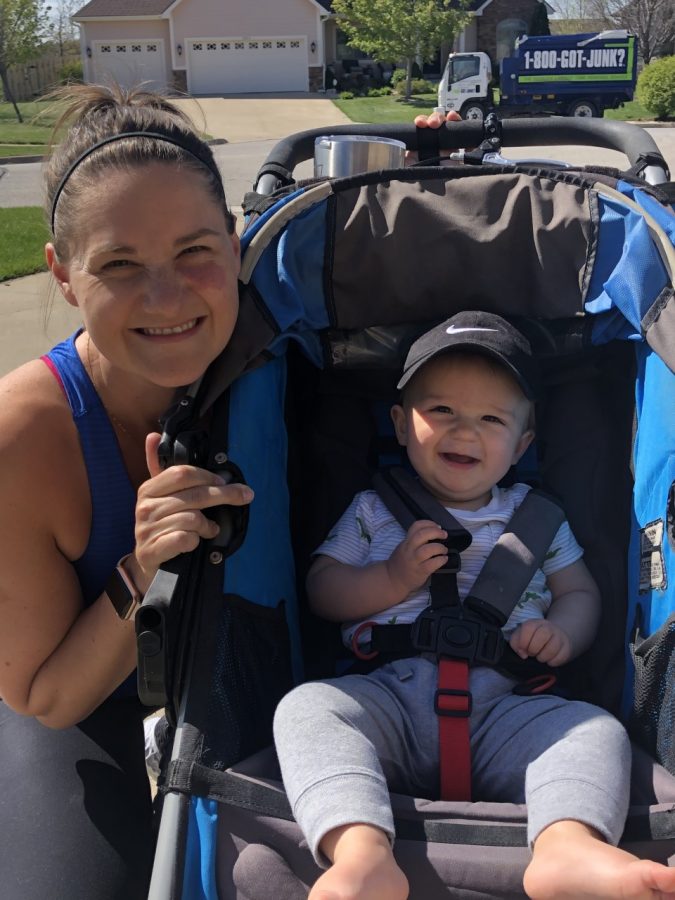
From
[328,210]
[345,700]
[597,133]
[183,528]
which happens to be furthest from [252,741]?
[597,133]

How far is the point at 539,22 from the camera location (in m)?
32.9

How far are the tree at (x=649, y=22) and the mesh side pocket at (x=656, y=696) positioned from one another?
31675 mm

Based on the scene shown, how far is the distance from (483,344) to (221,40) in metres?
34.9

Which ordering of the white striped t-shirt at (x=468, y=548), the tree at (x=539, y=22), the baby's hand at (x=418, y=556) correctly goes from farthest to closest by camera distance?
the tree at (x=539, y=22), the white striped t-shirt at (x=468, y=548), the baby's hand at (x=418, y=556)

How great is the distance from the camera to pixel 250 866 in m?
1.45

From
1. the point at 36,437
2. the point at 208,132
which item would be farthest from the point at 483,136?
the point at 208,132

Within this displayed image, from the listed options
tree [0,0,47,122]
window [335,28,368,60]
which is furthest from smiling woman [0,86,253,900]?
window [335,28,368,60]

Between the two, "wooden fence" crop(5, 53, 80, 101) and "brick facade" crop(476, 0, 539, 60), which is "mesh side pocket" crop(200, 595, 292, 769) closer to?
"wooden fence" crop(5, 53, 80, 101)

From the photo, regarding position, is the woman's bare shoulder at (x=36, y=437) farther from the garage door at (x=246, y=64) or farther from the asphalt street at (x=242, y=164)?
the garage door at (x=246, y=64)

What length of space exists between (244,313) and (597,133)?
4.83 ft

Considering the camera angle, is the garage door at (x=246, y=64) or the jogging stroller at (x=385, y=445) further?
the garage door at (x=246, y=64)

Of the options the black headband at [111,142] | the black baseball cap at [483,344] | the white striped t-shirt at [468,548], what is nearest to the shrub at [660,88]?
the black baseball cap at [483,344]

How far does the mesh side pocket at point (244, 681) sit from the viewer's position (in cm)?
164

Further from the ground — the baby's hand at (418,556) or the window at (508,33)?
the window at (508,33)
